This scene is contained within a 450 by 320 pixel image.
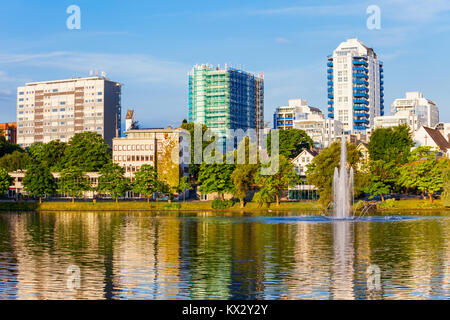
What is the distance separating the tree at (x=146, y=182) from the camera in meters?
140

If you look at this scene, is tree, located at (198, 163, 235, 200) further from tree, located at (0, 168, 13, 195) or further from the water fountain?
tree, located at (0, 168, 13, 195)

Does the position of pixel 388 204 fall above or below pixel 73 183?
below

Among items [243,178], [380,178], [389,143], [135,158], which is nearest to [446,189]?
[380,178]

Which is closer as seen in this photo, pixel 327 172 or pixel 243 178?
pixel 327 172

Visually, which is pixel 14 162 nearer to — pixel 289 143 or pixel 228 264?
pixel 289 143

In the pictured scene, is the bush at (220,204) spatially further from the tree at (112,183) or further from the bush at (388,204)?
the bush at (388,204)

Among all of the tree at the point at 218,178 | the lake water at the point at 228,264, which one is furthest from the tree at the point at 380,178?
the lake water at the point at 228,264

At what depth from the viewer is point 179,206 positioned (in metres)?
135

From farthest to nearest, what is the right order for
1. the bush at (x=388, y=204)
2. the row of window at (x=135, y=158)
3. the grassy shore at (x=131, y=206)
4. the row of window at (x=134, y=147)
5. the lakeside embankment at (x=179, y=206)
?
the row of window at (x=134, y=147)
the row of window at (x=135, y=158)
the grassy shore at (x=131, y=206)
the lakeside embankment at (x=179, y=206)
the bush at (x=388, y=204)

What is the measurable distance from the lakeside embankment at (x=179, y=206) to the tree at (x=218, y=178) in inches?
141

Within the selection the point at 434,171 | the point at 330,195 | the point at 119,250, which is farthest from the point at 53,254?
the point at 434,171

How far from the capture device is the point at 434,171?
12662 cm

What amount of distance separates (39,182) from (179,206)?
3436cm
